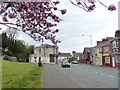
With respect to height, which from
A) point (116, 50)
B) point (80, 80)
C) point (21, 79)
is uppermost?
point (116, 50)

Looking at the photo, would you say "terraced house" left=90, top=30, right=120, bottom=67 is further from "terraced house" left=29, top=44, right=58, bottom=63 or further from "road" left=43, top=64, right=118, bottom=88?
"terraced house" left=29, top=44, right=58, bottom=63

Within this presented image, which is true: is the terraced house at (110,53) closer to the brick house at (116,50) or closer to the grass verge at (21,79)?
the brick house at (116,50)

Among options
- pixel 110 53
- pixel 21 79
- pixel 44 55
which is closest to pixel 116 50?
pixel 110 53

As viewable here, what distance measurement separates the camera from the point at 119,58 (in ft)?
154

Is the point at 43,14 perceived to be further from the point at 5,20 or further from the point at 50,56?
the point at 50,56

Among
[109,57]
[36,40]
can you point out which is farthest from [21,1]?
[109,57]

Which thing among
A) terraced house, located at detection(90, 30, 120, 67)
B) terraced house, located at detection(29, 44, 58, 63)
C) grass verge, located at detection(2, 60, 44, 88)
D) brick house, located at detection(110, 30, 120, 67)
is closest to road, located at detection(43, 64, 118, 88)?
grass verge, located at detection(2, 60, 44, 88)

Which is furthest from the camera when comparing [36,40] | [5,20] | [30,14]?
[36,40]

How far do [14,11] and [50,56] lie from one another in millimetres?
86235

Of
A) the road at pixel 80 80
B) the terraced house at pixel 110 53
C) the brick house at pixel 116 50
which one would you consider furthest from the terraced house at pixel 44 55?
the road at pixel 80 80

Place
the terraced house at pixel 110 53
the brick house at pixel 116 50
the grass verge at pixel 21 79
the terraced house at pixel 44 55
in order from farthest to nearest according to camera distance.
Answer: the terraced house at pixel 44 55 < the terraced house at pixel 110 53 < the brick house at pixel 116 50 < the grass verge at pixel 21 79

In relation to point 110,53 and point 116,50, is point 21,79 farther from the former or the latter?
point 110,53

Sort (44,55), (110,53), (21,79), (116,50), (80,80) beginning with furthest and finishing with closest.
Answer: (44,55)
(110,53)
(116,50)
(80,80)
(21,79)

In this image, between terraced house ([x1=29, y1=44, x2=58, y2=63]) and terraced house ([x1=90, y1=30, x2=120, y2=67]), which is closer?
terraced house ([x1=90, y1=30, x2=120, y2=67])
